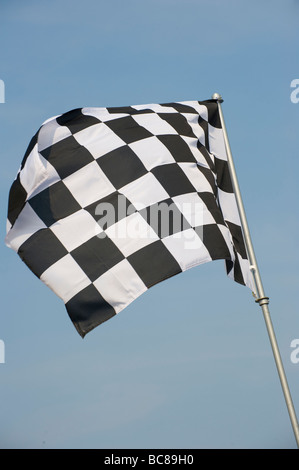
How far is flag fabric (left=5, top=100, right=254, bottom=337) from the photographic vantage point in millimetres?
7281

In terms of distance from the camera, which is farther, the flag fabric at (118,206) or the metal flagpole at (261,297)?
the flag fabric at (118,206)

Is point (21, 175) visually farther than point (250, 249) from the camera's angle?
Yes

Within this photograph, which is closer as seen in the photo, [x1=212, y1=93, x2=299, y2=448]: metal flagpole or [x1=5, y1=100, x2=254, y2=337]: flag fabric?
[x1=212, y1=93, x2=299, y2=448]: metal flagpole

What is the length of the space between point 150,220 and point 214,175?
130 cm

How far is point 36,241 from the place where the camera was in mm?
7711

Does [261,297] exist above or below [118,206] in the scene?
below

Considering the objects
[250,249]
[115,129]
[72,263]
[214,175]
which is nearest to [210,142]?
[214,175]

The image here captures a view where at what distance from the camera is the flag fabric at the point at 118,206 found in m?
7.28

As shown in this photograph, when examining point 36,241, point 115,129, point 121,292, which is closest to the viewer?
point 121,292

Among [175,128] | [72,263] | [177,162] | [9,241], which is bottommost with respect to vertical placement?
[72,263]

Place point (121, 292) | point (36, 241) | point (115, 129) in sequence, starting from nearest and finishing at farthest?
point (121, 292), point (36, 241), point (115, 129)

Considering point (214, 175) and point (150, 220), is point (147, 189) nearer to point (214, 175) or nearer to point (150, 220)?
point (150, 220)

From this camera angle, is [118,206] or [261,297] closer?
[261,297]

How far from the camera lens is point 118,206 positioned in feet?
25.3
